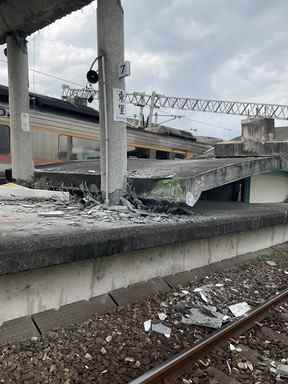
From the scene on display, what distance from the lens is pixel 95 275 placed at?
356 centimetres

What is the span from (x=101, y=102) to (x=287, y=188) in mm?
8170

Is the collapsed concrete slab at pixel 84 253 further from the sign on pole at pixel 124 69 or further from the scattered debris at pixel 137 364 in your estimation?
the sign on pole at pixel 124 69

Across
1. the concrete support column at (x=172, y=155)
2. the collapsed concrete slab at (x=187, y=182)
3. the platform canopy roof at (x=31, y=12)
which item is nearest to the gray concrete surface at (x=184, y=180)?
the collapsed concrete slab at (x=187, y=182)

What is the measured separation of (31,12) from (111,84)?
2.65m

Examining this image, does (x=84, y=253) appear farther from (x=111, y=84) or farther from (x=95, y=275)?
(x=111, y=84)

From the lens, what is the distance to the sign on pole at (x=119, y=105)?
529 cm

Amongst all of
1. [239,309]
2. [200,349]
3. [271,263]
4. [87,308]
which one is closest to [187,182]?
[239,309]

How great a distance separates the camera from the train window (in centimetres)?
877

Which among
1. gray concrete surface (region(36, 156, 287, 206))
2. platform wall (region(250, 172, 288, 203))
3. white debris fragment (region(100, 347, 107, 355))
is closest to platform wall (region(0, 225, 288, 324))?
white debris fragment (region(100, 347, 107, 355))

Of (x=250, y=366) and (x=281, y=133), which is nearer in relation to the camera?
(x=250, y=366)

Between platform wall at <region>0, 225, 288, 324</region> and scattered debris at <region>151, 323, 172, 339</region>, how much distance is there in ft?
2.14

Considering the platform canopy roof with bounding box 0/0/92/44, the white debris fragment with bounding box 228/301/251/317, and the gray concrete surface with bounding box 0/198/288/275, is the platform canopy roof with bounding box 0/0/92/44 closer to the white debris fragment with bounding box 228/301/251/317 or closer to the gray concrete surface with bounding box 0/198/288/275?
the gray concrete surface with bounding box 0/198/288/275

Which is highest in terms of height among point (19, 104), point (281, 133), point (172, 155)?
point (281, 133)

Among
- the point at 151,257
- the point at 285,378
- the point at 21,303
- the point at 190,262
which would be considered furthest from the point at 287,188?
the point at 21,303
